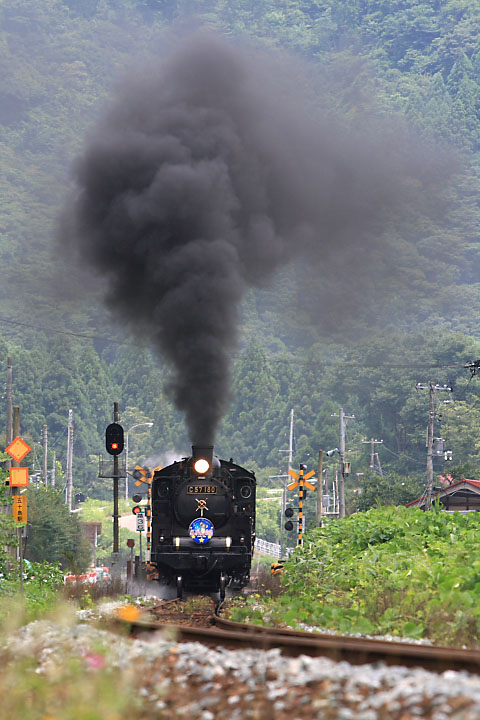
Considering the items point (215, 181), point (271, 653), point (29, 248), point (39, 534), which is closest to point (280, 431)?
point (29, 248)

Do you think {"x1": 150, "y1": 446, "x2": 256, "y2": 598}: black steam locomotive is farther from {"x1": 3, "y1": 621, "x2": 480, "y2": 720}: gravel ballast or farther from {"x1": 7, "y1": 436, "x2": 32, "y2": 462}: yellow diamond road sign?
{"x1": 3, "y1": 621, "x2": 480, "y2": 720}: gravel ballast

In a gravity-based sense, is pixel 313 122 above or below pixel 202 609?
above

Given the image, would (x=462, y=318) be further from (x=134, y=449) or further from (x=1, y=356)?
(x=1, y=356)

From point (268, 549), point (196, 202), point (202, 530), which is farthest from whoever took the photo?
point (268, 549)

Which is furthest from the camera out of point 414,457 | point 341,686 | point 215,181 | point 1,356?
point 1,356

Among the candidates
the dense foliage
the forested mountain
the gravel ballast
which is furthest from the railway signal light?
the forested mountain

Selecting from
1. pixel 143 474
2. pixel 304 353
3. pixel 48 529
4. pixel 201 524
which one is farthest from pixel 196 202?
pixel 304 353

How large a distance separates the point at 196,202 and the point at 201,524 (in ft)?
23.7

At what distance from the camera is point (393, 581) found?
10.7 meters

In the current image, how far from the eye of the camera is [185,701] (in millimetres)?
5801

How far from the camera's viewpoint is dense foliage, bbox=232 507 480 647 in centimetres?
889

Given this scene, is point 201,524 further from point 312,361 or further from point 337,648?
point 312,361

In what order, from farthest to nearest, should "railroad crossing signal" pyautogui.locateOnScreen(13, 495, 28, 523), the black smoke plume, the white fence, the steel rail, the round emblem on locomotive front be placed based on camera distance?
the white fence < the black smoke plume < the round emblem on locomotive front < "railroad crossing signal" pyautogui.locateOnScreen(13, 495, 28, 523) < the steel rail

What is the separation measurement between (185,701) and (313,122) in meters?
24.0
